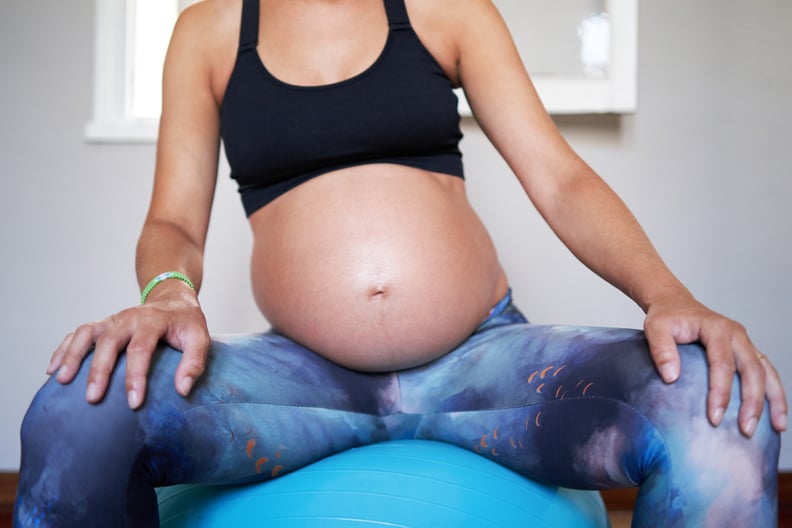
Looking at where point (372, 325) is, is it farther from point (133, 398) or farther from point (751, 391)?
point (751, 391)

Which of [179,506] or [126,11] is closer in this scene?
[179,506]

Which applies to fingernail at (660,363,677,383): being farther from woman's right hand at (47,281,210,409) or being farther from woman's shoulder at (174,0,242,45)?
woman's shoulder at (174,0,242,45)

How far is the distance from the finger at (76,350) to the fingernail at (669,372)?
581 mm

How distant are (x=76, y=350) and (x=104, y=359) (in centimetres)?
4

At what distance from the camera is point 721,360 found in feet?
2.40

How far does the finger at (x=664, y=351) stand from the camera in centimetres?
74

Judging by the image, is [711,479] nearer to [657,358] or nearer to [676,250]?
[657,358]

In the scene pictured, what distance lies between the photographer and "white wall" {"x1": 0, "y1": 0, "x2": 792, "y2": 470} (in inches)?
83.0

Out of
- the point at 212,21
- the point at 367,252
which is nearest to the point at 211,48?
the point at 212,21

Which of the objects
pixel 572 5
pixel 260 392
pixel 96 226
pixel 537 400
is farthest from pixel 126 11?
pixel 537 400

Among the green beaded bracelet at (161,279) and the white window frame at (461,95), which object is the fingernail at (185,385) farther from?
the white window frame at (461,95)

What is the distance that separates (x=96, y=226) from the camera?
7.14 feet

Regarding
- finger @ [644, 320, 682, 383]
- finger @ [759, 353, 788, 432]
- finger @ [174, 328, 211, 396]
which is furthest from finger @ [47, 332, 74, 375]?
finger @ [759, 353, 788, 432]

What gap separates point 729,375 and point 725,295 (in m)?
1.53
